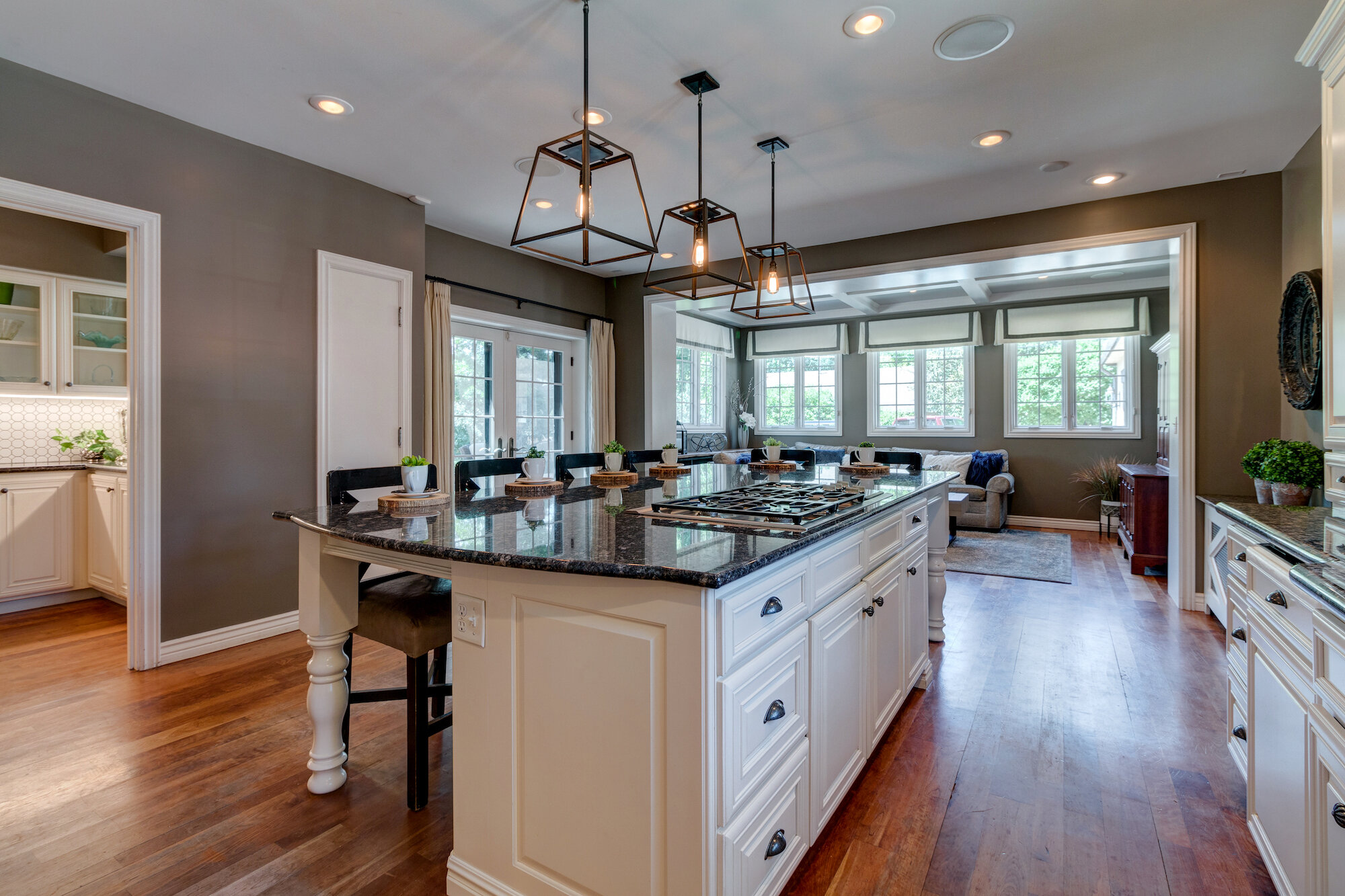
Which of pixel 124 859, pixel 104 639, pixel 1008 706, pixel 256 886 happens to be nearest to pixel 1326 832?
pixel 1008 706

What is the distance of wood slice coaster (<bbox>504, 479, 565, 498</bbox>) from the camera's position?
2379 millimetres

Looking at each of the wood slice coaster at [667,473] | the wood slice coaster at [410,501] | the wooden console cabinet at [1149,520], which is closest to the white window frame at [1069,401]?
the wooden console cabinet at [1149,520]

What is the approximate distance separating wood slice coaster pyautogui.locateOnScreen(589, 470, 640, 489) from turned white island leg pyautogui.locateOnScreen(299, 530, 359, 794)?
1.05m

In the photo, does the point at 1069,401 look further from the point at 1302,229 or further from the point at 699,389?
the point at 699,389

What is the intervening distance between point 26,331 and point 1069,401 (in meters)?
8.82

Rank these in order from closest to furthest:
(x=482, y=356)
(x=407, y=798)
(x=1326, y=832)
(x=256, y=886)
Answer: (x=1326, y=832), (x=256, y=886), (x=407, y=798), (x=482, y=356)

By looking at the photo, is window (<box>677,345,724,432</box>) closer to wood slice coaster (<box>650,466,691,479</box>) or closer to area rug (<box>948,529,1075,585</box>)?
area rug (<box>948,529,1075,585</box>)

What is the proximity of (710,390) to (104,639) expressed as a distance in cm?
626

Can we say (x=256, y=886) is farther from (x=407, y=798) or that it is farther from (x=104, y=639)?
(x=104, y=639)

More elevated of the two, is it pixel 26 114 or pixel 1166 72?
pixel 1166 72

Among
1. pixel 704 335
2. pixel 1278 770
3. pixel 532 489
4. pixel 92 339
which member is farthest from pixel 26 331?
pixel 1278 770

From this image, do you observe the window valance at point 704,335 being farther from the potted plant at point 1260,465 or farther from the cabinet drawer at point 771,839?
the cabinet drawer at point 771,839

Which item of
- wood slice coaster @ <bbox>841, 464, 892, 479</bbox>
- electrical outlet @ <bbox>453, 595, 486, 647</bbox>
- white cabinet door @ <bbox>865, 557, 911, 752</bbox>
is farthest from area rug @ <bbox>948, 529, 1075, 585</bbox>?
electrical outlet @ <bbox>453, 595, 486, 647</bbox>

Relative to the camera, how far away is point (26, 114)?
2.63 metres
